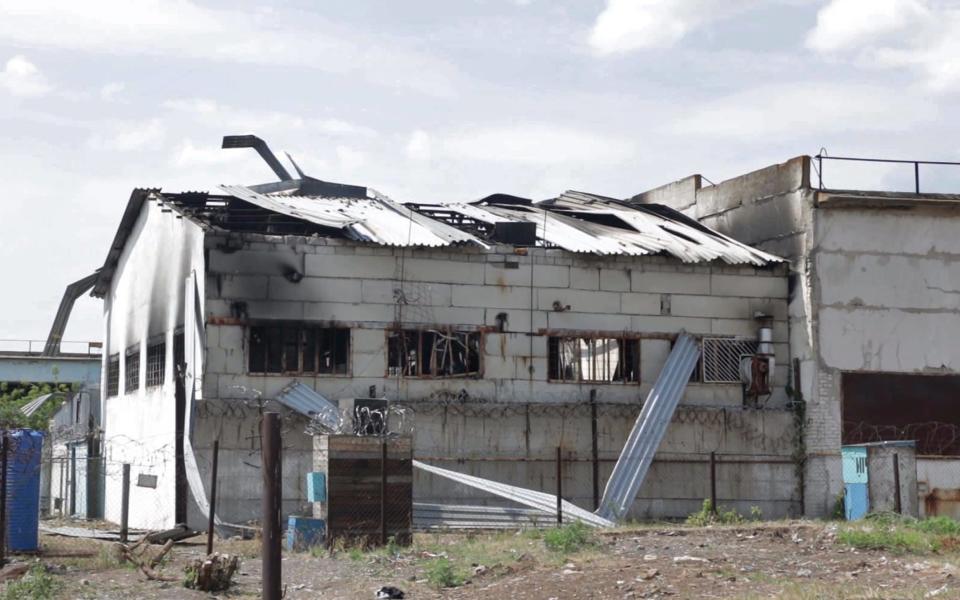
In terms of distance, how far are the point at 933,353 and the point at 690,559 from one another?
13.2 metres

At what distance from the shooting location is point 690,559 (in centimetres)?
1734

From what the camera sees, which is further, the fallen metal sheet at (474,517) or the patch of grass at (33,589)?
the fallen metal sheet at (474,517)

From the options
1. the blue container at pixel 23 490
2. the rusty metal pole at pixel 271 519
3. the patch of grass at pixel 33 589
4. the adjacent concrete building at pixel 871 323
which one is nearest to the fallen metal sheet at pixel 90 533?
the blue container at pixel 23 490

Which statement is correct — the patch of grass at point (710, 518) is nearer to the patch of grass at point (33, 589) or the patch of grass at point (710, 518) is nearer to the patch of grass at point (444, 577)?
the patch of grass at point (444, 577)

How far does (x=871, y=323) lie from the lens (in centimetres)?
2825

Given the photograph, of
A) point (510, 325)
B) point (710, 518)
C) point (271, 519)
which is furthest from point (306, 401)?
point (271, 519)

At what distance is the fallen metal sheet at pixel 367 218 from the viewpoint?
2620cm

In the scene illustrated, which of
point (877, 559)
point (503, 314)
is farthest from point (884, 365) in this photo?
point (877, 559)

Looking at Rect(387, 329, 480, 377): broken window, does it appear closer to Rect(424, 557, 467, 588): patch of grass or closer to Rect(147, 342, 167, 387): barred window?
Rect(147, 342, 167, 387): barred window

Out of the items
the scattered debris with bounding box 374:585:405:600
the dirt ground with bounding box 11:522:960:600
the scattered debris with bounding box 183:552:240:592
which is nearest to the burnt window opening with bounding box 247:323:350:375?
the dirt ground with bounding box 11:522:960:600

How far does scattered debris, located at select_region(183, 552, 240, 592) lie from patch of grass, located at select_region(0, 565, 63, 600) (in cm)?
157

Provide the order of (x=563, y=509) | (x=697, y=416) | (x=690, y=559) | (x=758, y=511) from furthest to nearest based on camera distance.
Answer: (x=697, y=416)
(x=758, y=511)
(x=563, y=509)
(x=690, y=559)

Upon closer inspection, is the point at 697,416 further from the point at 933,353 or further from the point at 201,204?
the point at 201,204

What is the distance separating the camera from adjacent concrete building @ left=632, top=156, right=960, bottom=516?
2800 centimetres
